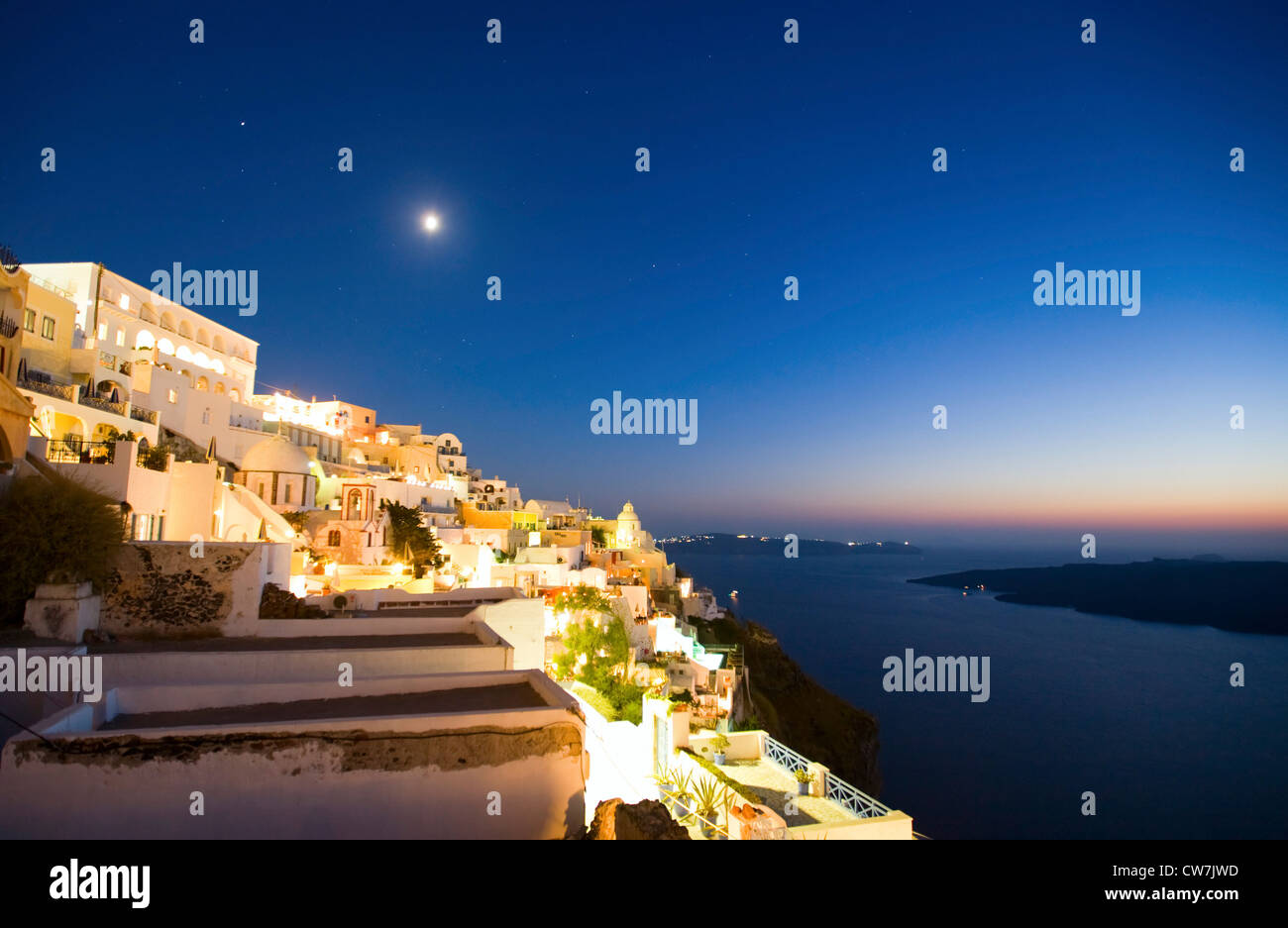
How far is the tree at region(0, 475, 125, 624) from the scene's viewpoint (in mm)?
7660

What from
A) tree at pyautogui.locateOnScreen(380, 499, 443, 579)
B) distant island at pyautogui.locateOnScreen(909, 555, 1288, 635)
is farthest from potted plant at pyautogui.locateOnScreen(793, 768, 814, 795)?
distant island at pyautogui.locateOnScreen(909, 555, 1288, 635)

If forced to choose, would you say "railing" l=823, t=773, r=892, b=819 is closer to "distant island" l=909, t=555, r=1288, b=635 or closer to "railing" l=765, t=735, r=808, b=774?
"railing" l=765, t=735, r=808, b=774

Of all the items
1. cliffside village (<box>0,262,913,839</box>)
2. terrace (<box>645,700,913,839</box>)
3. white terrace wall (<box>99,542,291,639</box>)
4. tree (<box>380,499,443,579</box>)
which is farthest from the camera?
tree (<box>380,499,443,579</box>)

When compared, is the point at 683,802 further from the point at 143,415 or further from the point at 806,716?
the point at 806,716

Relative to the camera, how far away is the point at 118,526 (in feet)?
27.1

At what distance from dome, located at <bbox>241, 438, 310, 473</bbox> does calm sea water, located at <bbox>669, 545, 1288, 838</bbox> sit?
1259 inches

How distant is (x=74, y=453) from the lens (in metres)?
14.9

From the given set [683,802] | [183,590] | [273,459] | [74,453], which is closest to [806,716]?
[683,802]

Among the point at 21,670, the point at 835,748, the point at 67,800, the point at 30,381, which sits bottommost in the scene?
the point at 835,748

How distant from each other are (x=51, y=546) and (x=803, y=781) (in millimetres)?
11758

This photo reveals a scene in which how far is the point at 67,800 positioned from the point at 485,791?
3.12m
